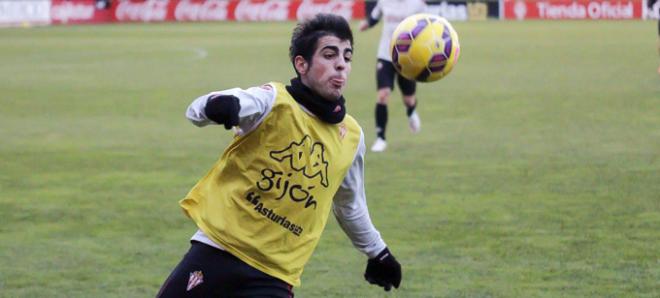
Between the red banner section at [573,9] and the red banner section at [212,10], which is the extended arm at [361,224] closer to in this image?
the red banner section at [573,9]

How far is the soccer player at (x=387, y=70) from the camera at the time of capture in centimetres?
1498

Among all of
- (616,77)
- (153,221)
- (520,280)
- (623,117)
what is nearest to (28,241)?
(153,221)

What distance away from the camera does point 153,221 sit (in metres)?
10.6

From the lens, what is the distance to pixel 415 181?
12.7 m

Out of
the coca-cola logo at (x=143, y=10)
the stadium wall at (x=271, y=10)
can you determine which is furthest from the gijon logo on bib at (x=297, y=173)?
the coca-cola logo at (x=143, y=10)

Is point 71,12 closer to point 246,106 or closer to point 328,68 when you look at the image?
point 328,68

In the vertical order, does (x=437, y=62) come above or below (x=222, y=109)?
below

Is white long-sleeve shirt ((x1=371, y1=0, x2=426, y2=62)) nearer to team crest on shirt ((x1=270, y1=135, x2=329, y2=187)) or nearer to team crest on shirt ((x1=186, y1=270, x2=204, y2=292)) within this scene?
team crest on shirt ((x1=270, y1=135, x2=329, y2=187))

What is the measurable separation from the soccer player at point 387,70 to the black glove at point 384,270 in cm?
906

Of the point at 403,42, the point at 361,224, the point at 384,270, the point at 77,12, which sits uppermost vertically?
the point at 403,42

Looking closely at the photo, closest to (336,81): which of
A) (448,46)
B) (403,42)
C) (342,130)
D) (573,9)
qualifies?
(342,130)

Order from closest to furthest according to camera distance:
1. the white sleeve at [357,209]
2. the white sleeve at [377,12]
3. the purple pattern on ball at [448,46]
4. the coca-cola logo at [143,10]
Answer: the white sleeve at [357,209] → the purple pattern on ball at [448,46] → the white sleeve at [377,12] → the coca-cola logo at [143,10]

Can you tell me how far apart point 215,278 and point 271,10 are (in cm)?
5161

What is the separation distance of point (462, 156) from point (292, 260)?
9441 millimetres
